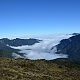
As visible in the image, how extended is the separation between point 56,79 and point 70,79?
5.88m

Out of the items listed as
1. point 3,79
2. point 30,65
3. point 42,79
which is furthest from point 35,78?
point 30,65

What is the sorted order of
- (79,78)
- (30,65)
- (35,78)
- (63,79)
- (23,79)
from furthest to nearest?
(30,65)
(79,78)
(63,79)
(35,78)
(23,79)

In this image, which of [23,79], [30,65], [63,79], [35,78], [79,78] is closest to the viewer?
[23,79]

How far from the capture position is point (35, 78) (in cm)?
4775

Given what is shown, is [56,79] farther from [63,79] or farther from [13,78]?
[13,78]

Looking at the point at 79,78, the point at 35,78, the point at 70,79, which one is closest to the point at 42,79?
the point at 35,78

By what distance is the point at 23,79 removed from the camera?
44000mm

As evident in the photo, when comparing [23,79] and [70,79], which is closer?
[23,79]

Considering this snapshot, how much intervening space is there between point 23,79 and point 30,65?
26.1m

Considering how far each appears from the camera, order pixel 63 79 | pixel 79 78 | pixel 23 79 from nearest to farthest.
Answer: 1. pixel 23 79
2. pixel 63 79
3. pixel 79 78

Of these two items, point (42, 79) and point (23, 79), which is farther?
point (42, 79)

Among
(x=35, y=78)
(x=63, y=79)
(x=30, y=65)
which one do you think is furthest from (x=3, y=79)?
(x=30, y=65)

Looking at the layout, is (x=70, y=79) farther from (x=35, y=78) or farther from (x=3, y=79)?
(x=3, y=79)

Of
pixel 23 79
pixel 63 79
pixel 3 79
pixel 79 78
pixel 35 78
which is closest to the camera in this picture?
pixel 3 79
